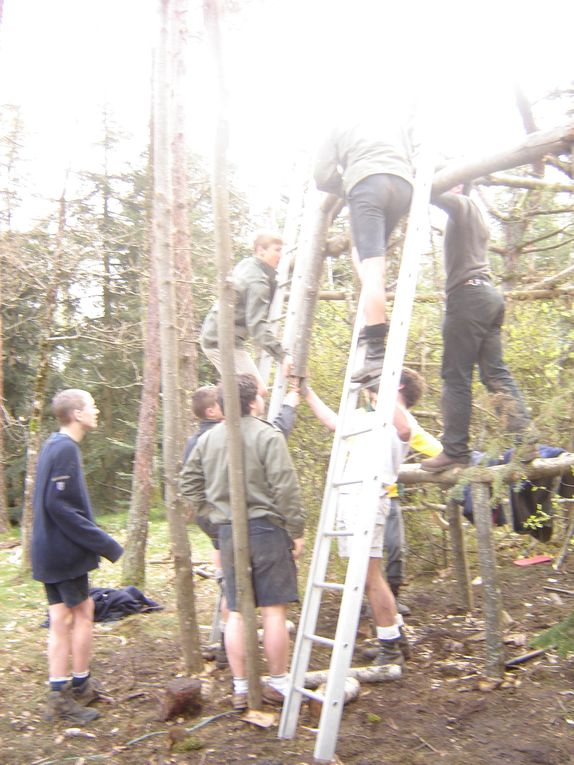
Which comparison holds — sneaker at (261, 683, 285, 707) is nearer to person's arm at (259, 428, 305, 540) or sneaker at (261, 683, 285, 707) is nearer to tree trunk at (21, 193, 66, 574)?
person's arm at (259, 428, 305, 540)

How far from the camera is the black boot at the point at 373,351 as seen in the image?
3600 millimetres

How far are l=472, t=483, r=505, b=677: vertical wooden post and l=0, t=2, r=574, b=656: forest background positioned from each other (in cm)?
40

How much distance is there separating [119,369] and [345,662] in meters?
12.4

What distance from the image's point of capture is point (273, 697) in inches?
144

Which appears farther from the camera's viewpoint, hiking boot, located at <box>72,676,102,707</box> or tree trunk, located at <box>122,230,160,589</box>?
tree trunk, located at <box>122,230,160,589</box>

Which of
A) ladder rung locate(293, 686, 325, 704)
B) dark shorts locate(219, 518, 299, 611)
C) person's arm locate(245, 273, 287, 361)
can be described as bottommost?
ladder rung locate(293, 686, 325, 704)

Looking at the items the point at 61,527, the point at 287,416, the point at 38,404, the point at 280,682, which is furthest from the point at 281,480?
the point at 38,404

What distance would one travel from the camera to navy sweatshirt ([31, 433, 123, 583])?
13.0 ft

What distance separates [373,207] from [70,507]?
235cm

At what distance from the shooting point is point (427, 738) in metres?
Result: 3.24

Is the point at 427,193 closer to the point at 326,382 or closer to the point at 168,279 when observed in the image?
the point at 168,279

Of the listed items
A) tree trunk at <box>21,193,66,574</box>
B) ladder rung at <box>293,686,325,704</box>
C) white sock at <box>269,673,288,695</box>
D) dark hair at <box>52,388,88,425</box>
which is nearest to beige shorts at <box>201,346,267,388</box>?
dark hair at <box>52,388,88,425</box>

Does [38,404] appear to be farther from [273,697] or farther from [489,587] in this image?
[489,587]

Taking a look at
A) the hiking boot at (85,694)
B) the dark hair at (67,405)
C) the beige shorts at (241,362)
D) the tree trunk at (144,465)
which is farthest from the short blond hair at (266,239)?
the tree trunk at (144,465)
